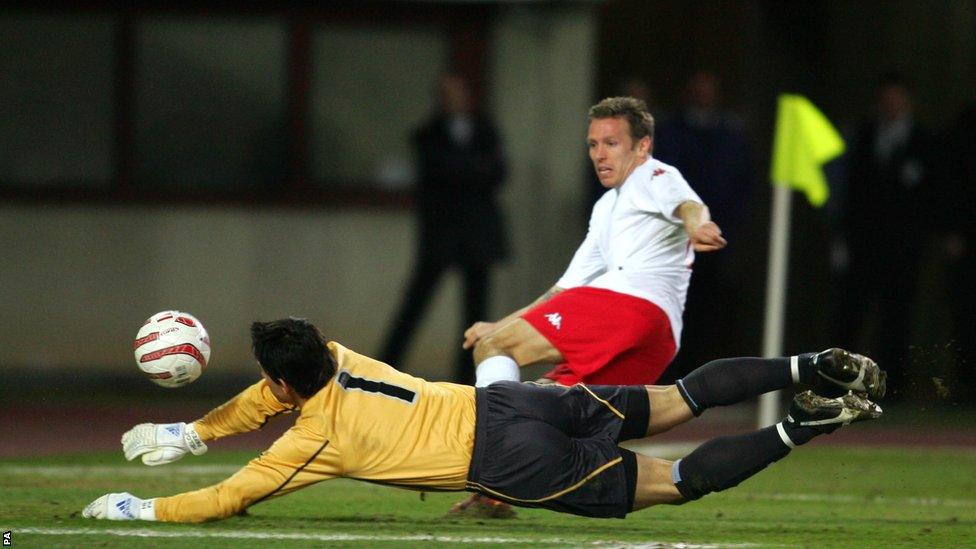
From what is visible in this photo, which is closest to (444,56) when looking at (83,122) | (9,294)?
(83,122)

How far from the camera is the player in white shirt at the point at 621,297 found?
7.46 metres

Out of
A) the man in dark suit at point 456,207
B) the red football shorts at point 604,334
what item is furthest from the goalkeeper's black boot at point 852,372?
the man in dark suit at point 456,207

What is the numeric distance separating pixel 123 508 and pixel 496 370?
175 centimetres

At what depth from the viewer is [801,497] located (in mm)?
9125

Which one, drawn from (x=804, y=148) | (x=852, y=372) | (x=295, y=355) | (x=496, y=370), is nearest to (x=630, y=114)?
(x=496, y=370)

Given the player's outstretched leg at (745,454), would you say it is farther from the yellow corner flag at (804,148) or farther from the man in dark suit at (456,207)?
the man in dark suit at (456,207)

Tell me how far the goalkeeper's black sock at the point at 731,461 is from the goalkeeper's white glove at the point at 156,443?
1997 mm

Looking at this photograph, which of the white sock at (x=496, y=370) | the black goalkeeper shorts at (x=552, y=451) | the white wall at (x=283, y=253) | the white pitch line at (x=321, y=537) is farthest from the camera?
the white wall at (x=283, y=253)

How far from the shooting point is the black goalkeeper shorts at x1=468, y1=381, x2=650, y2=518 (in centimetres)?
657

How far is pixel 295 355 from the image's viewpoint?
252 inches

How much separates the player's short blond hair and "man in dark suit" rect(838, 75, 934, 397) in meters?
5.69

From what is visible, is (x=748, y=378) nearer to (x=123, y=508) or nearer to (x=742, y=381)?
(x=742, y=381)

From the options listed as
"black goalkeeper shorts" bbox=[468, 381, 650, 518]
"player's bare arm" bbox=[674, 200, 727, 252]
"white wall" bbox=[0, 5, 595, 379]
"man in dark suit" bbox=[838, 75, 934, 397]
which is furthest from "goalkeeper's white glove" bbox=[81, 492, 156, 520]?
"man in dark suit" bbox=[838, 75, 934, 397]

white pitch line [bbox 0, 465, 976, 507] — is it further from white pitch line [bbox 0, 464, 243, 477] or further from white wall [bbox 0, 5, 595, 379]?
white wall [bbox 0, 5, 595, 379]
